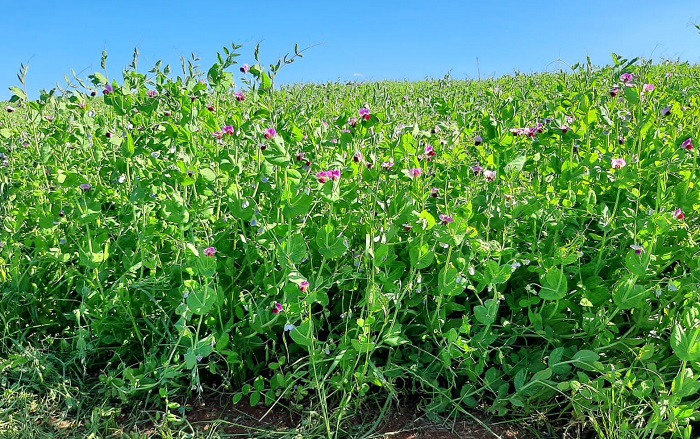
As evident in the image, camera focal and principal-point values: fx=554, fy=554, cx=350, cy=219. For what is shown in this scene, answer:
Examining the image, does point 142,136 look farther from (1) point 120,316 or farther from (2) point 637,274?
(2) point 637,274

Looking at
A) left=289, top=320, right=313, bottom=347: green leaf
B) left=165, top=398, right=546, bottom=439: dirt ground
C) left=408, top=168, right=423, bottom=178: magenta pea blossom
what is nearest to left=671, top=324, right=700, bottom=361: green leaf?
left=165, top=398, right=546, bottom=439: dirt ground

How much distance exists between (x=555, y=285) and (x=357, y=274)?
710 millimetres

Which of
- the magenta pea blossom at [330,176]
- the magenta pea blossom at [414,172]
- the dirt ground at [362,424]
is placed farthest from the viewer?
the dirt ground at [362,424]

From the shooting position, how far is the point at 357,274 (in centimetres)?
206

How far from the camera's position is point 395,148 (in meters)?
2.08

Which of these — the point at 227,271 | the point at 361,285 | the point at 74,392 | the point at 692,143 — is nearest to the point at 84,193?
the point at 227,271

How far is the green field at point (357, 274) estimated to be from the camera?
1965mm

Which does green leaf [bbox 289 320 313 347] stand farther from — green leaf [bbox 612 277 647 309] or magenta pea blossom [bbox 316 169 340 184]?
green leaf [bbox 612 277 647 309]

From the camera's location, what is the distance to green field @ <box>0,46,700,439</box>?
1.96 m

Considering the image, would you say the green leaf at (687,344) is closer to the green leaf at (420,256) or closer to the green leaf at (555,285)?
the green leaf at (555,285)

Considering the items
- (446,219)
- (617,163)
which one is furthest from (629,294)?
(446,219)

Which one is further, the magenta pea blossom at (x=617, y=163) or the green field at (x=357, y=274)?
the magenta pea blossom at (x=617, y=163)

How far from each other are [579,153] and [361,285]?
122 cm

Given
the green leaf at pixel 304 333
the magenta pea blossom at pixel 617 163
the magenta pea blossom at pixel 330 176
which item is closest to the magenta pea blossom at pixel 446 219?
the magenta pea blossom at pixel 330 176
